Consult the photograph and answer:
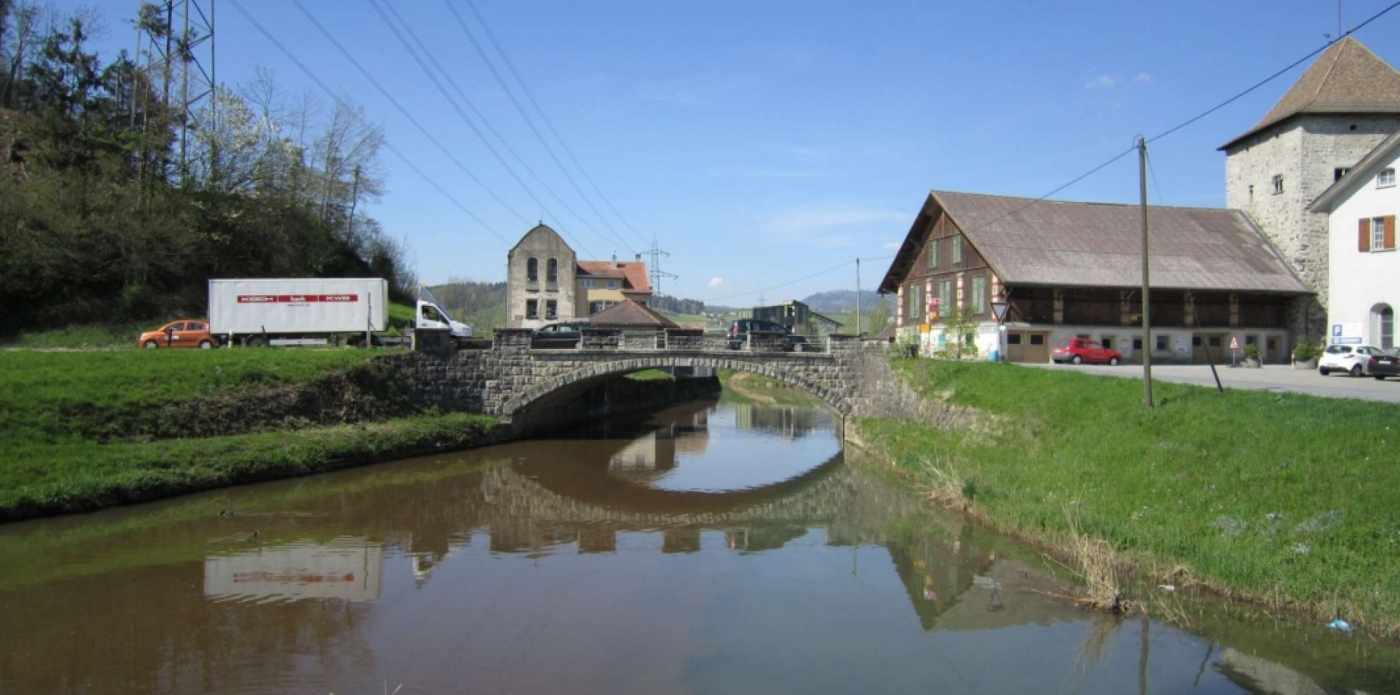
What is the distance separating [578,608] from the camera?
13.2 meters

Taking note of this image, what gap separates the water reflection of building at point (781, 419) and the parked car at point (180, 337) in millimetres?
24706

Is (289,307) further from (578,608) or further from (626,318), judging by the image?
(578,608)

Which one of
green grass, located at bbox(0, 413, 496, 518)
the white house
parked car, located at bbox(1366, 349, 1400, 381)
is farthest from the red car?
green grass, located at bbox(0, 413, 496, 518)

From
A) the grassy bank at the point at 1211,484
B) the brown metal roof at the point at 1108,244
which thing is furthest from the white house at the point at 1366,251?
the grassy bank at the point at 1211,484

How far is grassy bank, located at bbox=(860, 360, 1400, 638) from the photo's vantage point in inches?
451

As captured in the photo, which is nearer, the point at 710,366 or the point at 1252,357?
the point at 710,366

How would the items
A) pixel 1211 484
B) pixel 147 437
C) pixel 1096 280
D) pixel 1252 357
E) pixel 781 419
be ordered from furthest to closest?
pixel 781 419
pixel 1096 280
pixel 1252 357
pixel 147 437
pixel 1211 484

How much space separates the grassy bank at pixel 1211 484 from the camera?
11.5 metres

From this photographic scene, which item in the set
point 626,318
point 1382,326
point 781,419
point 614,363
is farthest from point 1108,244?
point 614,363

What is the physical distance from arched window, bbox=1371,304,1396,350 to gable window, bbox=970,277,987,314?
15.2 meters

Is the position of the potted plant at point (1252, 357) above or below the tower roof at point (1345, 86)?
below

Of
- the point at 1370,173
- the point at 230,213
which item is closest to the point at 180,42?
the point at 230,213

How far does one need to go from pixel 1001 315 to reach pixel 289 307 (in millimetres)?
31386

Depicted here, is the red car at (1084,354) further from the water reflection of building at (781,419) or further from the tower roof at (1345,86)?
the tower roof at (1345,86)
